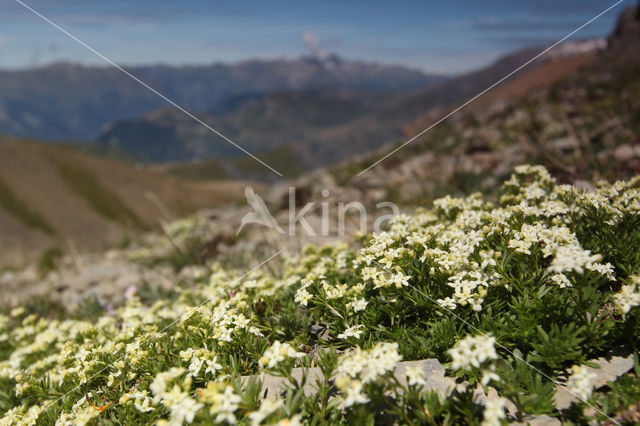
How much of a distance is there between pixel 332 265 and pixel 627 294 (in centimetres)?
307

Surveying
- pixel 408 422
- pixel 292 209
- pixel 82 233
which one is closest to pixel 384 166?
pixel 292 209

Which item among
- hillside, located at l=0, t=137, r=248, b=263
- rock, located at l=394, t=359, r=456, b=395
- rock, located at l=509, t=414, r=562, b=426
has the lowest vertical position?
hillside, located at l=0, t=137, r=248, b=263

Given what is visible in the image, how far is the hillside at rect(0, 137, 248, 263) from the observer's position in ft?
445

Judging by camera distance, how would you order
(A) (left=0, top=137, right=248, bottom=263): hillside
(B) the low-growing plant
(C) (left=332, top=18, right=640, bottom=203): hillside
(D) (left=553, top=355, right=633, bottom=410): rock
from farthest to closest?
1. (A) (left=0, top=137, right=248, bottom=263): hillside
2. (C) (left=332, top=18, right=640, bottom=203): hillside
3. (D) (left=553, top=355, right=633, bottom=410): rock
4. (B) the low-growing plant

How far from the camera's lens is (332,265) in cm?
528

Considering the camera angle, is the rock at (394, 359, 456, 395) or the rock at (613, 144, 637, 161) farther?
the rock at (613, 144, 637, 161)

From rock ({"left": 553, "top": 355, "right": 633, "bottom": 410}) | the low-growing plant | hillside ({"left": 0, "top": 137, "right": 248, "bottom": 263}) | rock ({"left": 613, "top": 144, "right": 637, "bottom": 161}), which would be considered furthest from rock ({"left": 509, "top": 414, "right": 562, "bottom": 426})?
hillside ({"left": 0, "top": 137, "right": 248, "bottom": 263})

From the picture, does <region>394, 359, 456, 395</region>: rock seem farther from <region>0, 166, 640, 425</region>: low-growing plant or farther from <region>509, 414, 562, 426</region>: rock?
<region>509, 414, 562, 426</region>: rock

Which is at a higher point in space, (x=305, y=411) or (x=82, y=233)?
(x=305, y=411)

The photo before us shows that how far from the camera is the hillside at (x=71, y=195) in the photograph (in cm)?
13575

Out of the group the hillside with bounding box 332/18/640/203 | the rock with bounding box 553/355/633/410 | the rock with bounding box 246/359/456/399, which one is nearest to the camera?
the rock with bounding box 553/355/633/410

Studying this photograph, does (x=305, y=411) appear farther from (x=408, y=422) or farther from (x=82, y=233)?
(x=82, y=233)

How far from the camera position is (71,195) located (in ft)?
516

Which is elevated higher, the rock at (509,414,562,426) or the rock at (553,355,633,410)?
the rock at (553,355,633,410)
